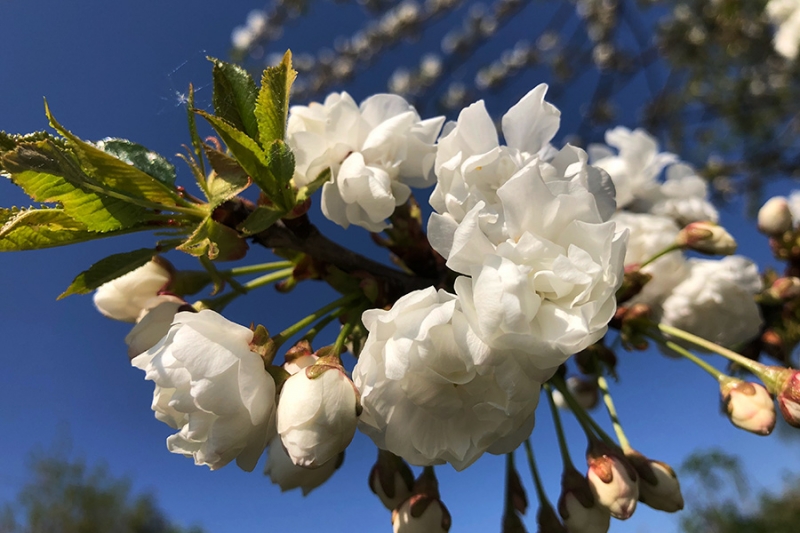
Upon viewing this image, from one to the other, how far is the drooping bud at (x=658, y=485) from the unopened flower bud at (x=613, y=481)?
0.8 inches

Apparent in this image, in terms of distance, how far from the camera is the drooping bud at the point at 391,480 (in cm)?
65

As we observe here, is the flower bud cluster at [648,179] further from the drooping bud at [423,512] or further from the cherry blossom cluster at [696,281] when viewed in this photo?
the drooping bud at [423,512]

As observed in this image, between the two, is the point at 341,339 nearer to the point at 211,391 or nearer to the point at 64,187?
the point at 211,391

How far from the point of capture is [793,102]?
263 centimetres

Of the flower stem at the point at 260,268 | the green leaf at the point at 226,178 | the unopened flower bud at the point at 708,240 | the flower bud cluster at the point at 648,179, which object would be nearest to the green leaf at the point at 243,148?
the green leaf at the point at 226,178

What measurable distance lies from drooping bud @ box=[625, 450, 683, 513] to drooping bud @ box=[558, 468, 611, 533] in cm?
6

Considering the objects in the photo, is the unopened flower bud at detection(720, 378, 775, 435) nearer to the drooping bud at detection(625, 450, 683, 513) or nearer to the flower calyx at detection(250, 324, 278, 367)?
the drooping bud at detection(625, 450, 683, 513)

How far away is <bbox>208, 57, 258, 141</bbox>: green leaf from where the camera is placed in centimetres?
48

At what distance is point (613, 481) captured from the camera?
Result: 594 millimetres

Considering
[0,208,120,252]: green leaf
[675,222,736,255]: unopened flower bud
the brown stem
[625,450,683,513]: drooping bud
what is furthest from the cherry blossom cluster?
[0,208,120,252]: green leaf

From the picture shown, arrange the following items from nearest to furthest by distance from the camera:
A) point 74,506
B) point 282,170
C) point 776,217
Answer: point 282,170
point 776,217
point 74,506

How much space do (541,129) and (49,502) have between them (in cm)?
1342

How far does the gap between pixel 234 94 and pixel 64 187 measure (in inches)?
6.8

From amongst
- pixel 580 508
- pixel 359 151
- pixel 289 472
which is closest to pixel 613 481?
pixel 580 508
